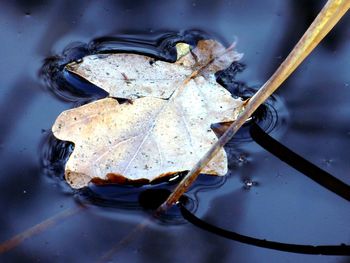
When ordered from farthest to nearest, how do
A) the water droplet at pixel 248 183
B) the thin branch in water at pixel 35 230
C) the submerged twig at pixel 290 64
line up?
the water droplet at pixel 248 183 → the thin branch in water at pixel 35 230 → the submerged twig at pixel 290 64

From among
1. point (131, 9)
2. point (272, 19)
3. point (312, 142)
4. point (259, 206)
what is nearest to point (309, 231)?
point (259, 206)

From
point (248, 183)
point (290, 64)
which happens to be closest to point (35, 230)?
point (248, 183)

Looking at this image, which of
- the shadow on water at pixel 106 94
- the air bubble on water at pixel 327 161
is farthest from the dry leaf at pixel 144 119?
the air bubble on water at pixel 327 161

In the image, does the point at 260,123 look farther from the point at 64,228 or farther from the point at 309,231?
the point at 64,228

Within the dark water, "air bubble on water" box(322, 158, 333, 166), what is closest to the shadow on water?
the dark water

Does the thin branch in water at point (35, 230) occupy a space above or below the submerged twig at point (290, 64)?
below

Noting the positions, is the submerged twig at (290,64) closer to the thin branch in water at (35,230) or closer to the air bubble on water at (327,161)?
the thin branch in water at (35,230)

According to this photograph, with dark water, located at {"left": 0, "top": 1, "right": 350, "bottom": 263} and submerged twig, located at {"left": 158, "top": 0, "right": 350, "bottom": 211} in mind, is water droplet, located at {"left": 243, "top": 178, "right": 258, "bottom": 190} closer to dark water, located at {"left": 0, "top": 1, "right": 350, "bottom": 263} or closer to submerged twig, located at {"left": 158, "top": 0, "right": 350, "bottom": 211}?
dark water, located at {"left": 0, "top": 1, "right": 350, "bottom": 263}
